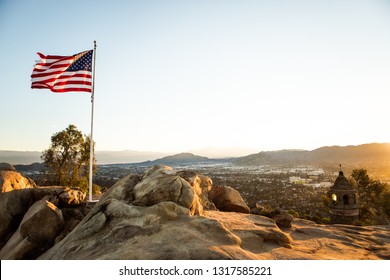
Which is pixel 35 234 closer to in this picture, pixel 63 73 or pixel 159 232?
pixel 159 232

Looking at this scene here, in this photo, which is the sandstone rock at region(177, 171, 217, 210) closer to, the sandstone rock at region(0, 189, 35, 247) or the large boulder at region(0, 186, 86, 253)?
the large boulder at region(0, 186, 86, 253)

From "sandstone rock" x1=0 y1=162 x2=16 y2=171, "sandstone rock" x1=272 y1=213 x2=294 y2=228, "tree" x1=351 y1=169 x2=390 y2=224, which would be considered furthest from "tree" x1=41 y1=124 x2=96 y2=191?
"tree" x1=351 y1=169 x2=390 y2=224

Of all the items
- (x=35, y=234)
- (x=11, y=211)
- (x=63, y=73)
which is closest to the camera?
(x=35, y=234)

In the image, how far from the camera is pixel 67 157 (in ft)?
104

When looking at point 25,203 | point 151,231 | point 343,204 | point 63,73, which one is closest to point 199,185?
point 151,231

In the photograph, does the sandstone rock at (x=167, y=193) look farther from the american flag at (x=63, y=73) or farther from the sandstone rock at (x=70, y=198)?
the american flag at (x=63, y=73)

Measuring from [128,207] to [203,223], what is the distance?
3.06 meters

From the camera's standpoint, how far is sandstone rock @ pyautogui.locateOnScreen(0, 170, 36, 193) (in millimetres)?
11812

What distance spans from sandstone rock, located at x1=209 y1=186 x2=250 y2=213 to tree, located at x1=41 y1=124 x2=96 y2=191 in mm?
21070

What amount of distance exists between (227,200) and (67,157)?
24655 millimetres

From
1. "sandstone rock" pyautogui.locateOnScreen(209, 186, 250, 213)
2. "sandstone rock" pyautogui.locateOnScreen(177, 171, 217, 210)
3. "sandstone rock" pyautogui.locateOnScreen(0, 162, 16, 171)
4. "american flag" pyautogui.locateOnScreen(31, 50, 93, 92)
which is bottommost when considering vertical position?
"sandstone rock" pyautogui.locateOnScreen(209, 186, 250, 213)

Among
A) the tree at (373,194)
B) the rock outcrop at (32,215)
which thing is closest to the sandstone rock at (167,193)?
the rock outcrop at (32,215)
